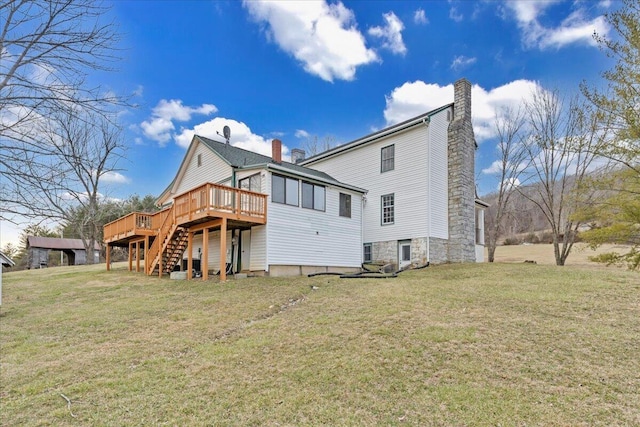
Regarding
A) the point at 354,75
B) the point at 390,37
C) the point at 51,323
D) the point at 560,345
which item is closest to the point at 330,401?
the point at 560,345

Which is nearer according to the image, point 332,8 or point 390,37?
point 332,8

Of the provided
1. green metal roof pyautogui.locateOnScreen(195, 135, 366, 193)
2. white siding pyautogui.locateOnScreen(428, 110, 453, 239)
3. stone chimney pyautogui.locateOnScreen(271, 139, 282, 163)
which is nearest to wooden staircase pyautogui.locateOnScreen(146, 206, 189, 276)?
green metal roof pyautogui.locateOnScreen(195, 135, 366, 193)

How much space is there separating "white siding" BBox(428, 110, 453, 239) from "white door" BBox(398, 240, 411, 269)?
1.38m

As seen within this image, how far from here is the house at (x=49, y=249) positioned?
3117cm

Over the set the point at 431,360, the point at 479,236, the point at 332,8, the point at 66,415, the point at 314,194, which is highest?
the point at 332,8

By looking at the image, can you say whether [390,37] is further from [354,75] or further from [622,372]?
[622,372]

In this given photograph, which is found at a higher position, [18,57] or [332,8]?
[332,8]

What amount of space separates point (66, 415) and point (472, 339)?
592 centimetres

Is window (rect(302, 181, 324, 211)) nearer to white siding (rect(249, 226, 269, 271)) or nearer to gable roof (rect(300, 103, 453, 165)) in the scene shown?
white siding (rect(249, 226, 269, 271))

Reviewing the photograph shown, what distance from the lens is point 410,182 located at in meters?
17.1

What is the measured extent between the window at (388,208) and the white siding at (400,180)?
212mm

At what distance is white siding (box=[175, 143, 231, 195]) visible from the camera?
624 inches

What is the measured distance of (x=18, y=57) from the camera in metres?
4.36

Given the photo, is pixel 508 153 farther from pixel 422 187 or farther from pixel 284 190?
pixel 284 190
